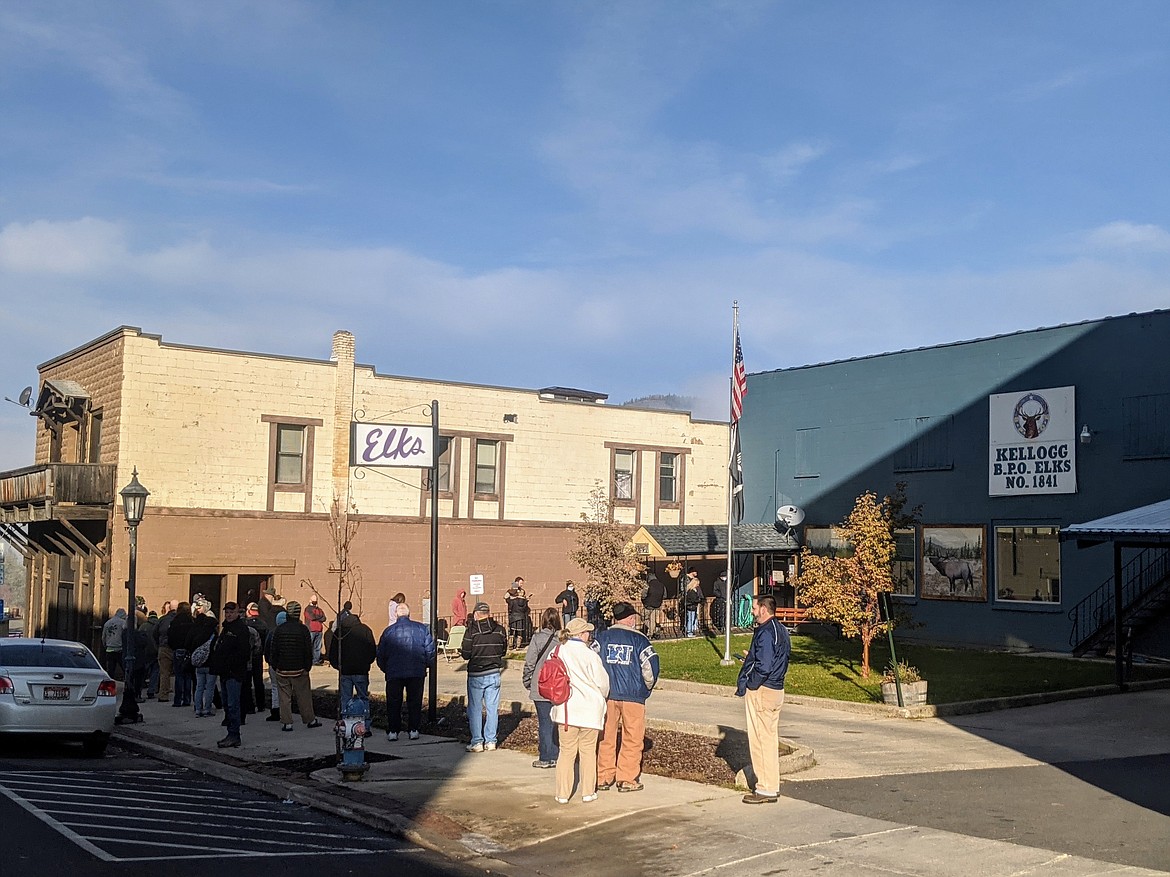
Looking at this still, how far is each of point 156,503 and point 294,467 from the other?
154 inches

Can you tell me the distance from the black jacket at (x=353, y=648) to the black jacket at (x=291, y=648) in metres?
1.21

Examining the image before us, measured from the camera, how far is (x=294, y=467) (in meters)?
32.8

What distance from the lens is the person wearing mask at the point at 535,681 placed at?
43.9 ft

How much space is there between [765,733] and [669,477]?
96.4 feet

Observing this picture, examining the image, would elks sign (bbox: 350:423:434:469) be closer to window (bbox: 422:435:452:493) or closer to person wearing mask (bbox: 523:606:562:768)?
person wearing mask (bbox: 523:606:562:768)

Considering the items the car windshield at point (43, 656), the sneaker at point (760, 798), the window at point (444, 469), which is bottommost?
the sneaker at point (760, 798)

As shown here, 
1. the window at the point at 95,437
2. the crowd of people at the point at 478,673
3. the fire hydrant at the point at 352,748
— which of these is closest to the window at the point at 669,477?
the window at the point at 95,437

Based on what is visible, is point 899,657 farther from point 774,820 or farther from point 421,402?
point 774,820

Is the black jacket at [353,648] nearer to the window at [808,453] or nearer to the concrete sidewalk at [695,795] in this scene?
the concrete sidewalk at [695,795]

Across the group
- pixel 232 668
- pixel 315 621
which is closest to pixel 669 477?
pixel 315 621

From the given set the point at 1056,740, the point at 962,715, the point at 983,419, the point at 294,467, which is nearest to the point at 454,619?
the point at 294,467

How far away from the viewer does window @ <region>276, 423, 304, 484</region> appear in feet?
107

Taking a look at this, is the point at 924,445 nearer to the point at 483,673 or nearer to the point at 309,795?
the point at 483,673

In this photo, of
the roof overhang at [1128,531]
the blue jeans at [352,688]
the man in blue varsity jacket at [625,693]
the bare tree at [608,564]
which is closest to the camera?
the man in blue varsity jacket at [625,693]
